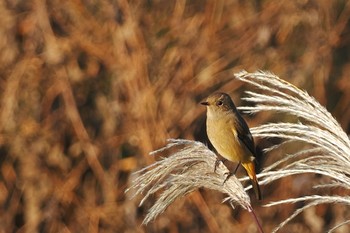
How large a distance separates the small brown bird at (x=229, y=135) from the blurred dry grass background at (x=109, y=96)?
3574 mm

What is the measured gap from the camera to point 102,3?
898cm

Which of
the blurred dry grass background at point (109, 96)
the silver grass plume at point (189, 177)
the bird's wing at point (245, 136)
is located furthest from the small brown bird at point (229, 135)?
the blurred dry grass background at point (109, 96)

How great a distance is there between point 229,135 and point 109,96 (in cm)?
401

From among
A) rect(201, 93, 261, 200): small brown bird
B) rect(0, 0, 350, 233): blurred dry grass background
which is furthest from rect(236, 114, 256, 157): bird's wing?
rect(0, 0, 350, 233): blurred dry grass background

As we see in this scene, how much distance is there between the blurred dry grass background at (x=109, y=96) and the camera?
8.87 meters

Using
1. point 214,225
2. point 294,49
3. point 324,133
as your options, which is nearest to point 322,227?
point 214,225

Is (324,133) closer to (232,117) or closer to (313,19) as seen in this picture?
(232,117)

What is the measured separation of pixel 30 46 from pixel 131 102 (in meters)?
1.19

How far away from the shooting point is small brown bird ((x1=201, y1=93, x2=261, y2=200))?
5117 millimetres

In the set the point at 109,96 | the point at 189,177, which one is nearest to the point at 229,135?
the point at 189,177

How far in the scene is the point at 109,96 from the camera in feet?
29.6

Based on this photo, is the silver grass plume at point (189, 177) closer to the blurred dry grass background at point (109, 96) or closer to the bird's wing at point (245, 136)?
the bird's wing at point (245, 136)

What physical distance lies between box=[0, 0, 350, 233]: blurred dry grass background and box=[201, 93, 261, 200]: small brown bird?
141 inches

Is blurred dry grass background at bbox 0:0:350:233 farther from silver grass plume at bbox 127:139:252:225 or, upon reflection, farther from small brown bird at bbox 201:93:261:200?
silver grass plume at bbox 127:139:252:225
